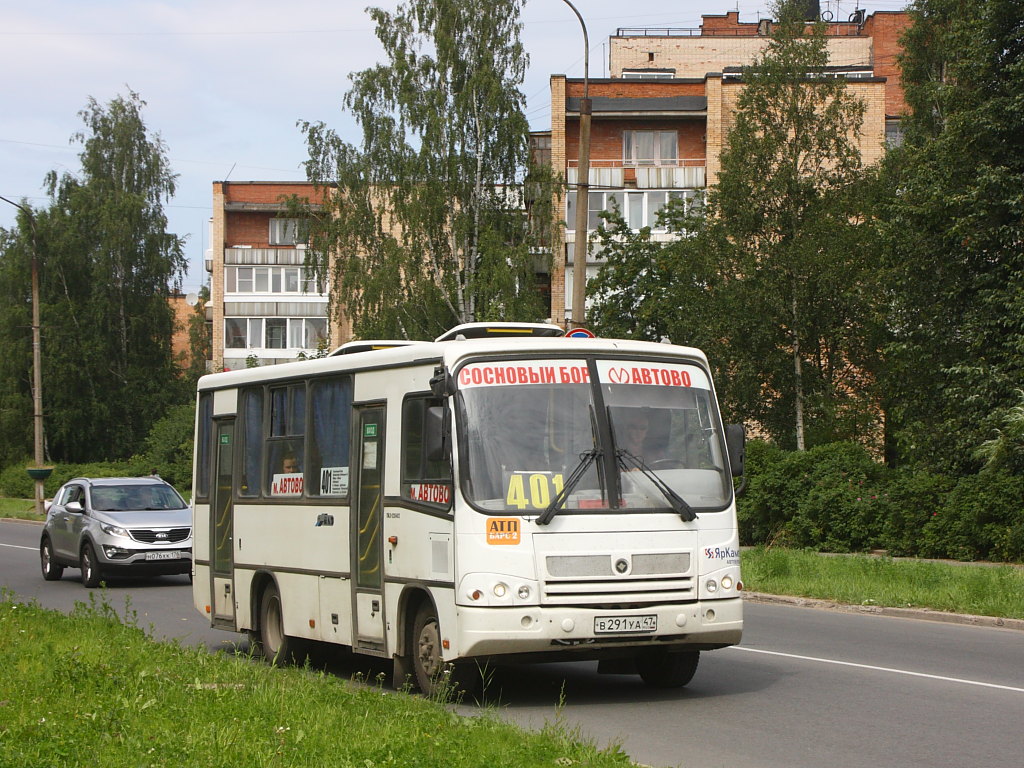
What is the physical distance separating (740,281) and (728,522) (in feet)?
93.5

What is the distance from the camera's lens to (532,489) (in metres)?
10.3

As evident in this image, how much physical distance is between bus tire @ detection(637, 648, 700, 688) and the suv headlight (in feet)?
44.8

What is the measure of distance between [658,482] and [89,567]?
15324 millimetres

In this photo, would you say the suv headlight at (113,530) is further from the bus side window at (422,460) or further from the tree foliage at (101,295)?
the tree foliage at (101,295)

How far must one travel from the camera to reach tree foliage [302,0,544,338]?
49.2 metres

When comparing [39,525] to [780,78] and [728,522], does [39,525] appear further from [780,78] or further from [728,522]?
[728,522]

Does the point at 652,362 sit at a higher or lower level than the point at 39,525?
higher

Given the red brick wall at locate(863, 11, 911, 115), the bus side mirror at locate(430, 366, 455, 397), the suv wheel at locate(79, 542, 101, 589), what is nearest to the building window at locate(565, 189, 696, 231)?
the red brick wall at locate(863, 11, 911, 115)

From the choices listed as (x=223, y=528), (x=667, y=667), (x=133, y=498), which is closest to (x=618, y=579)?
(x=667, y=667)

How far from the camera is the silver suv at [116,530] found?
910 inches

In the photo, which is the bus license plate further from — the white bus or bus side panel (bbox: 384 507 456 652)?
bus side panel (bbox: 384 507 456 652)

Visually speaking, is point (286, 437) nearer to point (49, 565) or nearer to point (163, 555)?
point (163, 555)

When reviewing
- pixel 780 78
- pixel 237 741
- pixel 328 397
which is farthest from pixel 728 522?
pixel 780 78

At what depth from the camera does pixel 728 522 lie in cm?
1084
